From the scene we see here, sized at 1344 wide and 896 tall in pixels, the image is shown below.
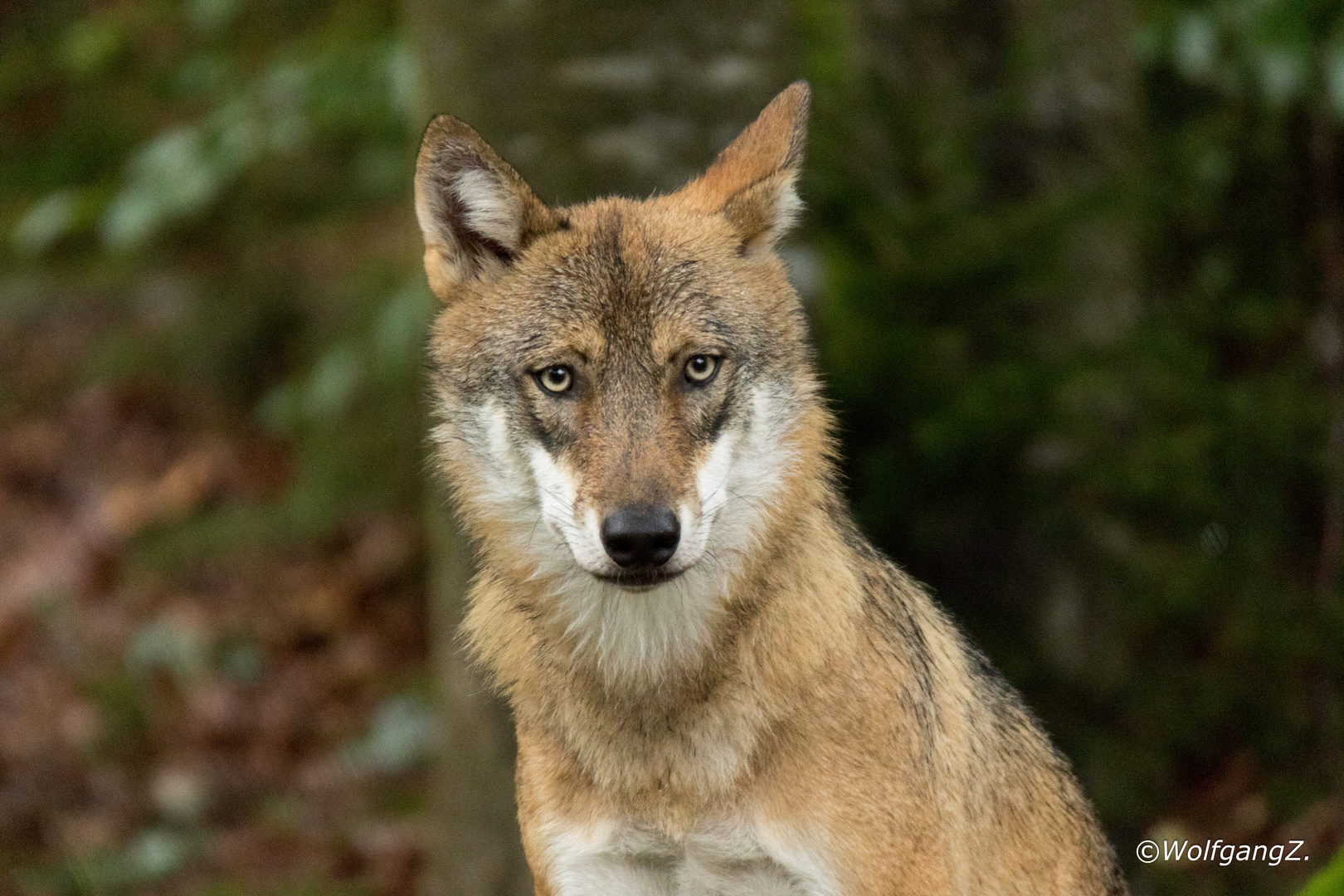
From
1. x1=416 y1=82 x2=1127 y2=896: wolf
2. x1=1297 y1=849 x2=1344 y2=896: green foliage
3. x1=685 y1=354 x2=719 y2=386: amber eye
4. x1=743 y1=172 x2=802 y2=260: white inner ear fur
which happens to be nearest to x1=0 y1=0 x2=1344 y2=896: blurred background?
x1=1297 y1=849 x2=1344 y2=896: green foliage

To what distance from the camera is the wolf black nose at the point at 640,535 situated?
3354 millimetres

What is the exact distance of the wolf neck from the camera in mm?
3621

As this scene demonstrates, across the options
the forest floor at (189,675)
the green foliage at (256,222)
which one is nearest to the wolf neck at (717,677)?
the forest floor at (189,675)

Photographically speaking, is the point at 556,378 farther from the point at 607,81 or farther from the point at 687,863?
the point at 607,81

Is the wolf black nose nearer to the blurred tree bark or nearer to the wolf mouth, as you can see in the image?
the wolf mouth

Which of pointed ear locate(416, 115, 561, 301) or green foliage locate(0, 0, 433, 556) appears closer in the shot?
pointed ear locate(416, 115, 561, 301)

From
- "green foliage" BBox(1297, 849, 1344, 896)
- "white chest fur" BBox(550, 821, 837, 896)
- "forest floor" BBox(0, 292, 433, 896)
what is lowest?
"forest floor" BBox(0, 292, 433, 896)

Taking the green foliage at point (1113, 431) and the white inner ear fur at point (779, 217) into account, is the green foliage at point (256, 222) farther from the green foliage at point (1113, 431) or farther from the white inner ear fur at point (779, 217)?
the white inner ear fur at point (779, 217)

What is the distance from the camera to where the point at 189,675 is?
1002 centimetres

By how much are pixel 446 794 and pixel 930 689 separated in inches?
128

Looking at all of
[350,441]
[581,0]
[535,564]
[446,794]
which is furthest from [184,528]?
[535,564]

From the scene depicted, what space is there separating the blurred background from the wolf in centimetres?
127

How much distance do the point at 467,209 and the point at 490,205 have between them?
10 centimetres

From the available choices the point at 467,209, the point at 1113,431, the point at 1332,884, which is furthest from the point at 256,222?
the point at 1332,884
